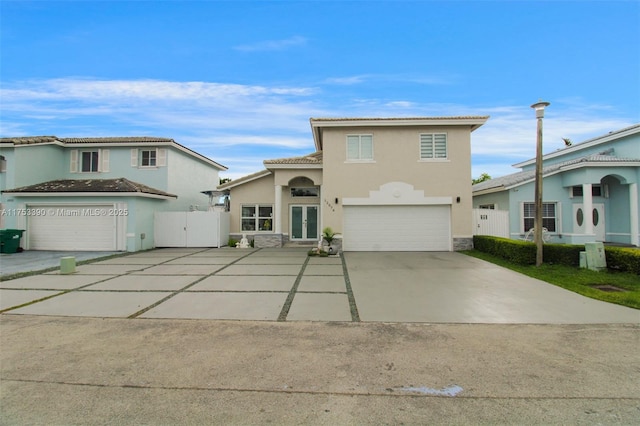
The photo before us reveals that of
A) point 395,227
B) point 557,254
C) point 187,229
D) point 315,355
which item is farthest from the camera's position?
point 187,229

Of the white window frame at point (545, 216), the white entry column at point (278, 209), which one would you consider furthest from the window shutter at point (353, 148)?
the white window frame at point (545, 216)

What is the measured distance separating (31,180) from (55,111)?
12.7ft

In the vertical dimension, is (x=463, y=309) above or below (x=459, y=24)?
below

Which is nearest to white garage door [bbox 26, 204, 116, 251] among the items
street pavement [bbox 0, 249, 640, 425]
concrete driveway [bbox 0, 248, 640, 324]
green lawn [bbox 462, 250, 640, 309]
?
concrete driveway [bbox 0, 248, 640, 324]

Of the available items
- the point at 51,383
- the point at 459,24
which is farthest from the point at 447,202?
the point at 51,383

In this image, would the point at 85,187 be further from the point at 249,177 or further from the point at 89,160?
the point at 249,177

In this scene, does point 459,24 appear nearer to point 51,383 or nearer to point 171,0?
point 171,0

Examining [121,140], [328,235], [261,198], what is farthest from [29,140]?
[328,235]

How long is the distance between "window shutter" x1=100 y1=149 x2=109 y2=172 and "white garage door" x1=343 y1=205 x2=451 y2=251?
1408cm

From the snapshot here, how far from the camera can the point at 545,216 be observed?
16.7 m

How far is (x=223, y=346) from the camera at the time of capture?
14.2 ft

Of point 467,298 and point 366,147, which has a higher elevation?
point 366,147

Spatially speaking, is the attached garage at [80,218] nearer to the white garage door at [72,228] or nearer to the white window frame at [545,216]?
the white garage door at [72,228]

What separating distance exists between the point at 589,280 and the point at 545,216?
9.82m
